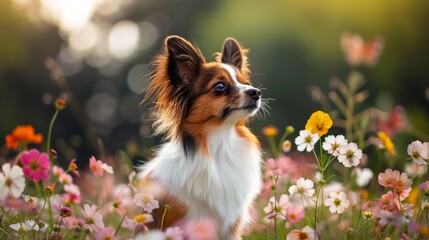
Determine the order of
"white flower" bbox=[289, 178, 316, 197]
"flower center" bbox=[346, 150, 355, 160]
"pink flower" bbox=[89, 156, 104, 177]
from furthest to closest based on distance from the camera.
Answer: "pink flower" bbox=[89, 156, 104, 177] → "white flower" bbox=[289, 178, 316, 197] → "flower center" bbox=[346, 150, 355, 160]

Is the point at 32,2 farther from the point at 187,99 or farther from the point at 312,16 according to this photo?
the point at 187,99

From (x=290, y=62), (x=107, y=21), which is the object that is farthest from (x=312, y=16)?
(x=107, y=21)

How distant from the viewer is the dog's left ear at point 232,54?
4906 millimetres

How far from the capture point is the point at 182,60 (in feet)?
14.5

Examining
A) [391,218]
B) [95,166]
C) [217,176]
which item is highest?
[95,166]

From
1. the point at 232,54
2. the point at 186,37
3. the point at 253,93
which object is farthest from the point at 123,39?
the point at 253,93

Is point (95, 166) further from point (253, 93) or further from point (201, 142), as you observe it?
point (253, 93)

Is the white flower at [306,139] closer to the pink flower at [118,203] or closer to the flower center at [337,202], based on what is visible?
the flower center at [337,202]

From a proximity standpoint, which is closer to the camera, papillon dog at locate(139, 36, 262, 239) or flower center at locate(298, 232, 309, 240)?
flower center at locate(298, 232, 309, 240)

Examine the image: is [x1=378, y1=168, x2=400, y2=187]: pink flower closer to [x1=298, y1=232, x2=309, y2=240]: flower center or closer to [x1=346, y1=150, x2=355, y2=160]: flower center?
[x1=346, y1=150, x2=355, y2=160]: flower center

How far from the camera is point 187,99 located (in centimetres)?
→ 442

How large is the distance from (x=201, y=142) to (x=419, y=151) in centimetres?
158

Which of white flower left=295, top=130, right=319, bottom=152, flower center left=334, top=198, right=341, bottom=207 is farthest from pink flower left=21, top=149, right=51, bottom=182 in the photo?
flower center left=334, top=198, right=341, bottom=207

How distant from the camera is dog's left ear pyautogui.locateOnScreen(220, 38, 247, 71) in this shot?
491 cm
